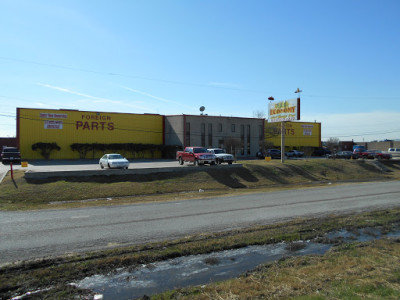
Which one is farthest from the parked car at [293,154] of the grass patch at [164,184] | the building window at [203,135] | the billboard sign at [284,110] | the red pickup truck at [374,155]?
the billboard sign at [284,110]

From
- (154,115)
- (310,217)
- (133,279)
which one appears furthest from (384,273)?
(154,115)

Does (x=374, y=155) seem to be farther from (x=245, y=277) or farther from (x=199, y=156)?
(x=245, y=277)

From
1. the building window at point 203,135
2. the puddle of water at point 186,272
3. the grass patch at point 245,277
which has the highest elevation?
the building window at point 203,135

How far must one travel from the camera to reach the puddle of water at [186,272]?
18.2 ft

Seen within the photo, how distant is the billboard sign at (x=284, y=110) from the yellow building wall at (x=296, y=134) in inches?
993

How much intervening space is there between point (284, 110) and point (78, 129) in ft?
89.3

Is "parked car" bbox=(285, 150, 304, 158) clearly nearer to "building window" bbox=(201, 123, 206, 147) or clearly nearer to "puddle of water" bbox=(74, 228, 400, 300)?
"building window" bbox=(201, 123, 206, 147)

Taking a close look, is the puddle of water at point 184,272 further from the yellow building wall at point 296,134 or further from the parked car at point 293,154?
the yellow building wall at point 296,134

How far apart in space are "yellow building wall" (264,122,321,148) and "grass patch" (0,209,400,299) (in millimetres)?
57947

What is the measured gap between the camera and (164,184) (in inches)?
965

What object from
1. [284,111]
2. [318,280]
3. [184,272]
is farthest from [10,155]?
[318,280]

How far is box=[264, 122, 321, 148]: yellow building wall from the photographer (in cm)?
6588

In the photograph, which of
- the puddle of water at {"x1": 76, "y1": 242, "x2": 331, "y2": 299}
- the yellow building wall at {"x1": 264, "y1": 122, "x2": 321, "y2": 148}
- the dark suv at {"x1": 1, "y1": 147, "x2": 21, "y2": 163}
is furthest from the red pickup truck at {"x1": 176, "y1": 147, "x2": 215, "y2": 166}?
the yellow building wall at {"x1": 264, "y1": 122, "x2": 321, "y2": 148}

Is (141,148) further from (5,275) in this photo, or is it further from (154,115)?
(5,275)
